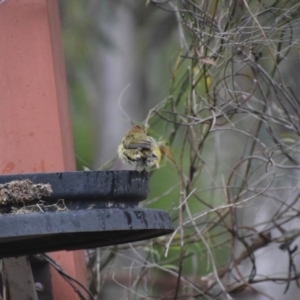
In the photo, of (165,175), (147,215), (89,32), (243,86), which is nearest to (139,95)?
(89,32)

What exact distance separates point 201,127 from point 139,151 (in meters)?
0.84

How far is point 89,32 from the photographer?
9.42 metres

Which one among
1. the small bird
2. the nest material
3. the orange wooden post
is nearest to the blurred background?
the small bird

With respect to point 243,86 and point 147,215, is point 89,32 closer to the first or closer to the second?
point 243,86

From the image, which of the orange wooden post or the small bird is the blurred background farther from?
the orange wooden post

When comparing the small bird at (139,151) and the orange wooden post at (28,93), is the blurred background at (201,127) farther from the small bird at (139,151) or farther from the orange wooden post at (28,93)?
the orange wooden post at (28,93)

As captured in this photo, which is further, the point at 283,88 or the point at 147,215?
the point at 283,88

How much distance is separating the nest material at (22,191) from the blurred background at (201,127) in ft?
3.93

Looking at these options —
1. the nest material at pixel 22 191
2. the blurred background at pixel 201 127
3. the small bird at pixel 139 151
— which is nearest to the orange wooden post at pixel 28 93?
the small bird at pixel 139 151

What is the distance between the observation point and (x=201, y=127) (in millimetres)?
4609

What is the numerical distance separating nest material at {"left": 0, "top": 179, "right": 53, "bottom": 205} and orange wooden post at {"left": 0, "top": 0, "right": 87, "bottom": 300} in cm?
106

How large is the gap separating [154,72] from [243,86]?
6.41 metres

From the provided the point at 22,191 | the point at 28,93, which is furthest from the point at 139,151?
the point at 22,191

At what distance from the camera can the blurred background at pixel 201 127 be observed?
157 inches
